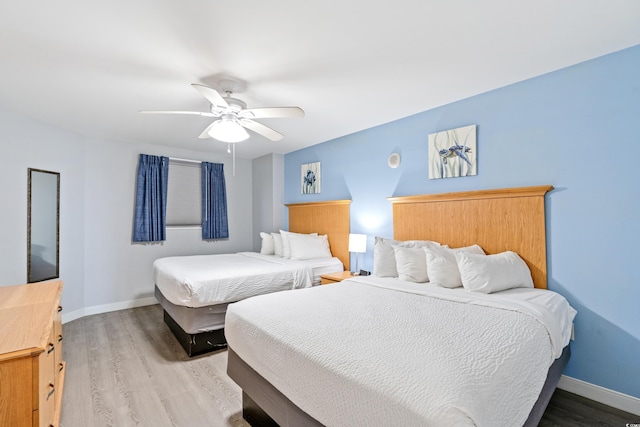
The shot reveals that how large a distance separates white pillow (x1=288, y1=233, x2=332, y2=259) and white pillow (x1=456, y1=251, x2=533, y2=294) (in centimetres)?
205

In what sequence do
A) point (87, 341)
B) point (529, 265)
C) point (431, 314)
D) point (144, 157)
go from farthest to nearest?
1. point (144, 157)
2. point (87, 341)
3. point (529, 265)
4. point (431, 314)

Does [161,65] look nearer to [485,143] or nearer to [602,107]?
[485,143]

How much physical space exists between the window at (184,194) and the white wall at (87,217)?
0.15 metres

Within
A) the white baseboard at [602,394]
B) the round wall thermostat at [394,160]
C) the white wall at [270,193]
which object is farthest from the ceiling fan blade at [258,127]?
the white baseboard at [602,394]

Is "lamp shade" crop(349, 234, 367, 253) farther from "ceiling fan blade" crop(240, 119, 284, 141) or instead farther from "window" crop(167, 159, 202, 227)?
"window" crop(167, 159, 202, 227)

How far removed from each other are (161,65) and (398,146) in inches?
95.4

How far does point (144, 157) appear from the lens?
4.42 meters

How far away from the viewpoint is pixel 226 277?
293 cm

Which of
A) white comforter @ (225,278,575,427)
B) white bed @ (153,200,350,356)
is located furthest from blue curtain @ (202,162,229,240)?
white comforter @ (225,278,575,427)

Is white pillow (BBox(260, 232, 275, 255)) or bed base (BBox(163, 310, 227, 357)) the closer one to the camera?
bed base (BBox(163, 310, 227, 357))

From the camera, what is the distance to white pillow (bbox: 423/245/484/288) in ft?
7.79

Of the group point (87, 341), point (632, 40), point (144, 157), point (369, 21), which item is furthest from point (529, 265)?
point (144, 157)

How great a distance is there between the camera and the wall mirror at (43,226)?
3.26 m

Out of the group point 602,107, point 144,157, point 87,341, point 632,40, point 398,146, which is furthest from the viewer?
point 144,157
